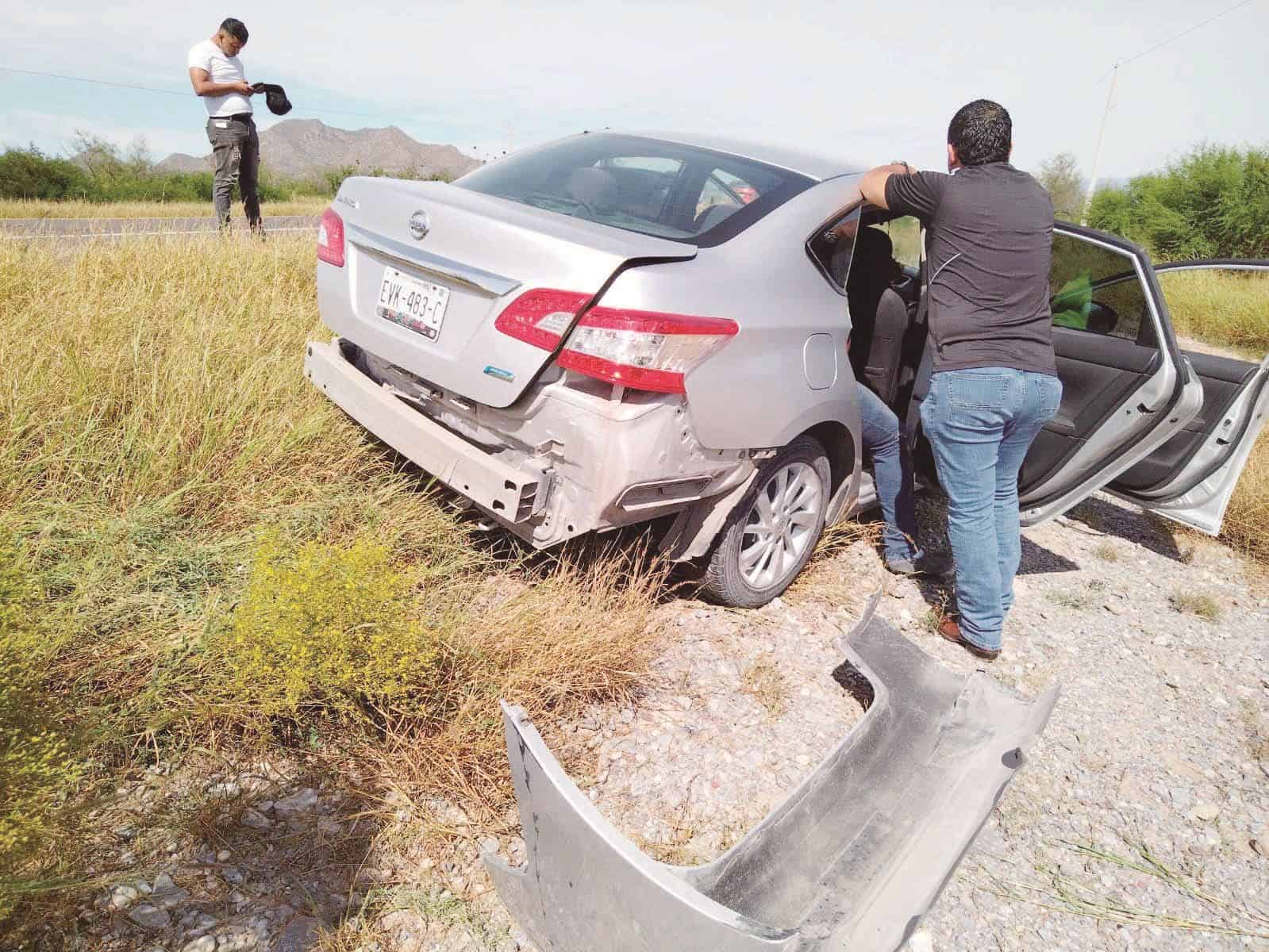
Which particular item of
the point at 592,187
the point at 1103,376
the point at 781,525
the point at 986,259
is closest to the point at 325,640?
the point at 781,525

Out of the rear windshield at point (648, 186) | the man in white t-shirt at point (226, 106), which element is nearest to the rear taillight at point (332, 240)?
the rear windshield at point (648, 186)

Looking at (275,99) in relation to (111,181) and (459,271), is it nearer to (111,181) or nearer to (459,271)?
(459,271)

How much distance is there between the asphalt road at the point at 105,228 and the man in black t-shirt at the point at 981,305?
5020 millimetres

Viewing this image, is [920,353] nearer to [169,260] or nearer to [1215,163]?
[169,260]

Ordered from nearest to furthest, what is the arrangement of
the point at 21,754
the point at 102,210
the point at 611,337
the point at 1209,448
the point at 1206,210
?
the point at 21,754 → the point at 611,337 → the point at 1209,448 → the point at 102,210 → the point at 1206,210

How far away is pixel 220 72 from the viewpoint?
6.43 meters

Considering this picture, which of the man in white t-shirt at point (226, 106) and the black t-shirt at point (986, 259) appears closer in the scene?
the black t-shirt at point (986, 259)

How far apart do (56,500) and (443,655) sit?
1536mm

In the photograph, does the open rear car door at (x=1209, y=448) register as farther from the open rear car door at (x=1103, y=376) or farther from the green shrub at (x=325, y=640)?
the green shrub at (x=325, y=640)

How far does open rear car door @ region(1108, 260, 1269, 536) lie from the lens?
3928mm

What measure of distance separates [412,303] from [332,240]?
66cm

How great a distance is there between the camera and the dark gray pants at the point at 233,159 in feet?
21.6

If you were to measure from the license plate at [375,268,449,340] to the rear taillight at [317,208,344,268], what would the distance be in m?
0.33

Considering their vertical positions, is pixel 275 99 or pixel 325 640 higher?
pixel 275 99
